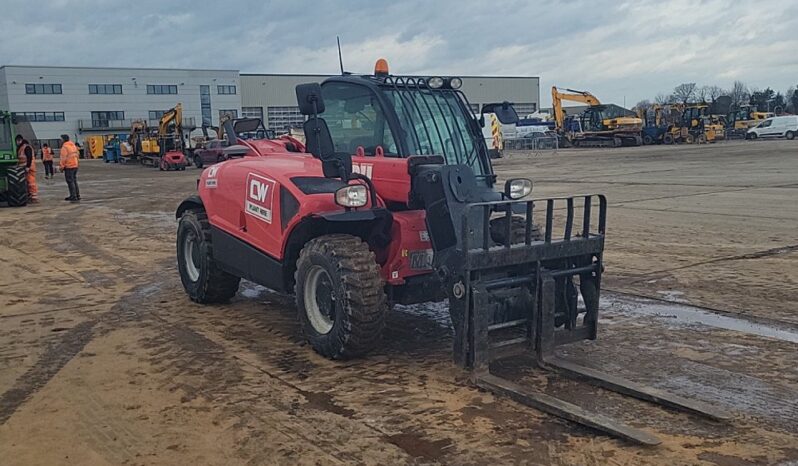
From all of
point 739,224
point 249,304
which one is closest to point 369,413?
point 249,304

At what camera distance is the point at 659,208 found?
14539mm

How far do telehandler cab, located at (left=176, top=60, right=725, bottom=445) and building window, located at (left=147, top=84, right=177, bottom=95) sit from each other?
85259 millimetres

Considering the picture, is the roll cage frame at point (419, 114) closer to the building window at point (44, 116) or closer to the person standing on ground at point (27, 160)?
the person standing on ground at point (27, 160)

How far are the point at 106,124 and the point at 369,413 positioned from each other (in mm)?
87093

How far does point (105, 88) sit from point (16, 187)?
234 ft

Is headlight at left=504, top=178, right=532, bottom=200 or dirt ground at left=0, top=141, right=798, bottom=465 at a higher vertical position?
headlight at left=504, top=178, right=532, bottom=200

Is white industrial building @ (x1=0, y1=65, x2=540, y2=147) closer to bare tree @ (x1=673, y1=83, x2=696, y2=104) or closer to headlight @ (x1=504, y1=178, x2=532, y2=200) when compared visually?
bare tree @ (x1=673, y1=83, x2=696, y2=104)

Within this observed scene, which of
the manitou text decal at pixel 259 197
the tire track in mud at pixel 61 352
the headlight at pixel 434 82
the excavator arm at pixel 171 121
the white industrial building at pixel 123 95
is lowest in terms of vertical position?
the tire track in mud at pixel 61 352

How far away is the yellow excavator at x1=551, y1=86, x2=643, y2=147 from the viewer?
50156 millimetres

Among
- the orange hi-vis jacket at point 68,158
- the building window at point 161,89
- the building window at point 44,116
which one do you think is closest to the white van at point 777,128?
the orange hi-vis jacket at point 68,158

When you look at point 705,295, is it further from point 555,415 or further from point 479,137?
point 555,415

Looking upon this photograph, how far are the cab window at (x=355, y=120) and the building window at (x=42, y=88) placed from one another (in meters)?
85.0

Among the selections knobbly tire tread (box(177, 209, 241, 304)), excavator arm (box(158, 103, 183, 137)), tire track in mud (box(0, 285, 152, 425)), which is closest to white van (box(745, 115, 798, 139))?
excavator arm (box(158, 103, 183, 137))

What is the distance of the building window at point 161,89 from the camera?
283 feet
